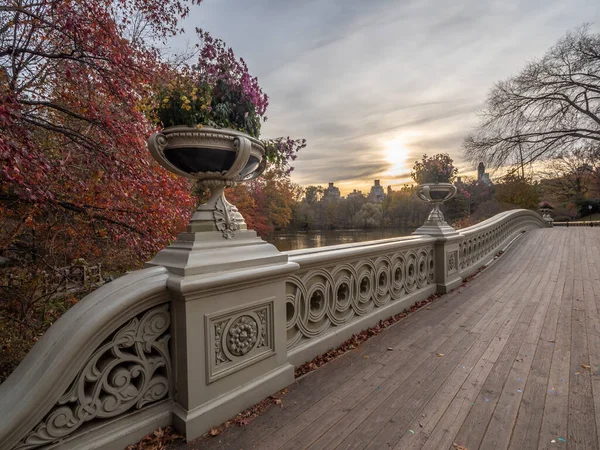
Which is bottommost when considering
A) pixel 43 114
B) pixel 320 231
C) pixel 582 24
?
pixel 320 231

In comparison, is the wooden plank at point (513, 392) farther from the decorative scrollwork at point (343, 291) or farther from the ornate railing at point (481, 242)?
the ornate railing at point (481, 242)

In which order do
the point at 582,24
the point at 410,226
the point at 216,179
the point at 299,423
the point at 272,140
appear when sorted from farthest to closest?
the point at 410,226
the point at 582,24
the point at 272,140
the point at 216,179
the point at 299,423

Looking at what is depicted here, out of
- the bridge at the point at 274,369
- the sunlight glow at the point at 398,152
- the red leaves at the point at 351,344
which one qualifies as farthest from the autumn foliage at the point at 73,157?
the sunlight glow at the point at 398,152

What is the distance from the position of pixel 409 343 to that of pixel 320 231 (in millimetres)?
41427

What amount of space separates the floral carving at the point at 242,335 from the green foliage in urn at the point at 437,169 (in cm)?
426

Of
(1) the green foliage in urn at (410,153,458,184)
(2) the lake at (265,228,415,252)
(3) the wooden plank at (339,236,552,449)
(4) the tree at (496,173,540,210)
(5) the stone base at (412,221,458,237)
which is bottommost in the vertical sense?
(2) the lake at (265,228,415,252)

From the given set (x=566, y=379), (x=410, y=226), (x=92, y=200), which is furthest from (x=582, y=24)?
(x=410, y=226)

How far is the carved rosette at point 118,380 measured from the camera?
133cm

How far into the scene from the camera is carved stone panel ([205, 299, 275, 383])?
69.1 inches

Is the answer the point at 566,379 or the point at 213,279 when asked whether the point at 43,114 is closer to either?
the point at 213,279

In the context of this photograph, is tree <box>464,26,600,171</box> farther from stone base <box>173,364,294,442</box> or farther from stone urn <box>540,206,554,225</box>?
stone base <box>173,364,294,442</box>

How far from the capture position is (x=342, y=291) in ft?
9.80

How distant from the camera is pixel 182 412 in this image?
65.3 inches

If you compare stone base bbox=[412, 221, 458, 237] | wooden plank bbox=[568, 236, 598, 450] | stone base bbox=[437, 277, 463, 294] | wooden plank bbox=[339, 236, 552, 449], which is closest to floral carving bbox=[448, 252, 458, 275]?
stone base bbox=[437, 277, 463, 294]
